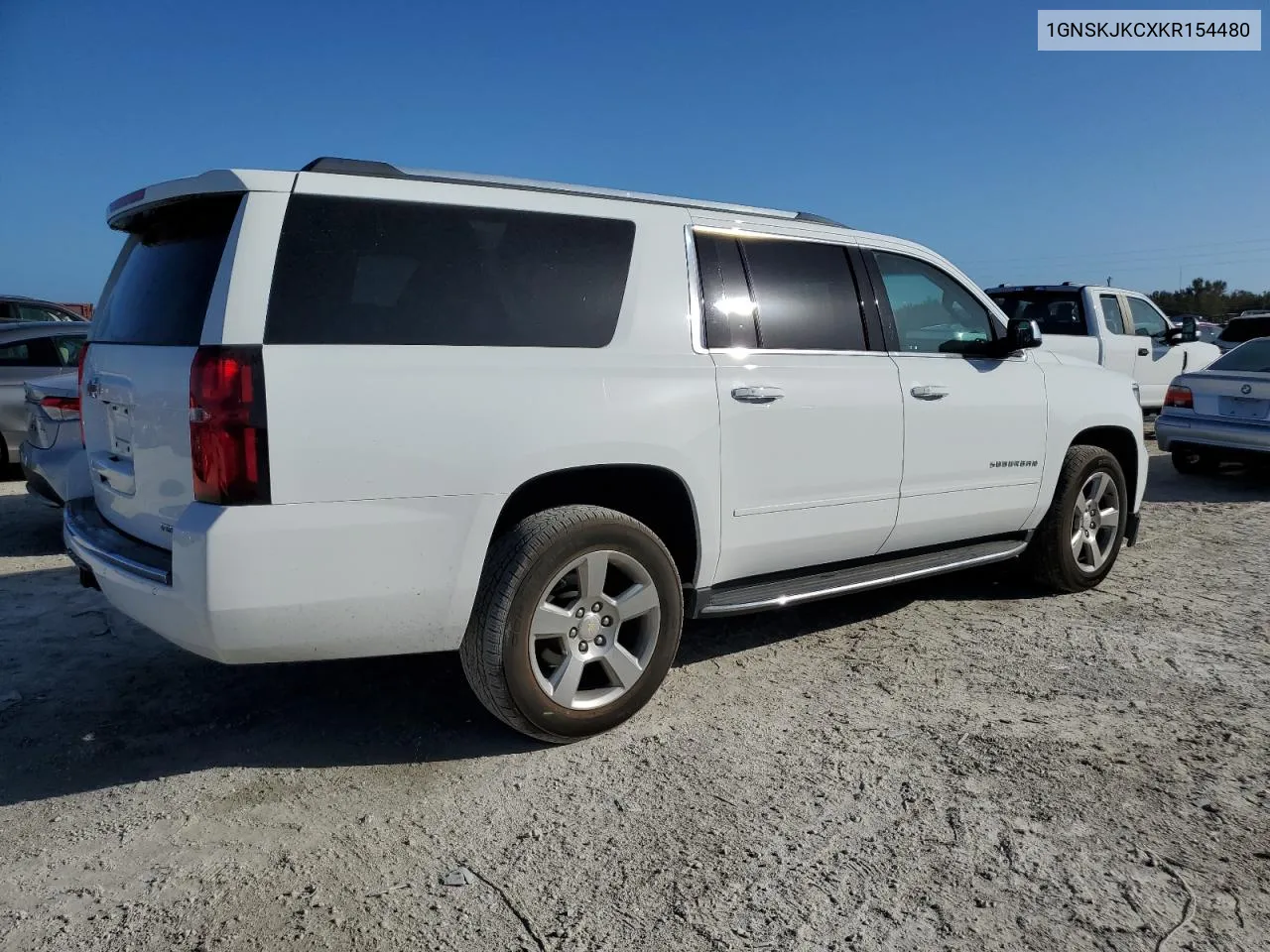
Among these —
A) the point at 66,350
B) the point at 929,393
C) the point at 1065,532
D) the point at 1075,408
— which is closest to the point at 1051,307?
the point at 1075,408

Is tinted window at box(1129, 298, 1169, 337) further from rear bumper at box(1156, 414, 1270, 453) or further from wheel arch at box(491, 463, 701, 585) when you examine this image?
wheel arch at box(491, 463, 701, 585)

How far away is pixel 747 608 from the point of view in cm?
377

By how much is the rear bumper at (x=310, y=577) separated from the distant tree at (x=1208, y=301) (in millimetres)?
56625

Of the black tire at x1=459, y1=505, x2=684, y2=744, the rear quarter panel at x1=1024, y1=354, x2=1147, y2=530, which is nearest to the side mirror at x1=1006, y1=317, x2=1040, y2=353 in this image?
the rear quarter panel at x1=1024, y1=354, x2=1147, y2=530

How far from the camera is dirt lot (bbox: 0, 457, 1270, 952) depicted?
95.7 inches

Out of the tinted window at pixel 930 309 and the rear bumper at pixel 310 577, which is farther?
the tinted window at pixel 930 309

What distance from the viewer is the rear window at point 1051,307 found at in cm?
1136

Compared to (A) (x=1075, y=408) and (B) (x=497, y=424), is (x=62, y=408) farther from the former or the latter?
(A) (x=1075, y=408)

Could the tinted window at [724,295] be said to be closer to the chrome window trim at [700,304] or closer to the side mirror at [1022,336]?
the chrome window trim at [700,304]

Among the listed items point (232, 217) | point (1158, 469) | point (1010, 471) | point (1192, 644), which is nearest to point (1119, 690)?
point (1192, 644)

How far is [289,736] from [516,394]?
155 cm

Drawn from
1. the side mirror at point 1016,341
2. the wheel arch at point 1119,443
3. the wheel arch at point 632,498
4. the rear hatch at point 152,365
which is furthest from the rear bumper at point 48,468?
the wheel arch at point 1119,443

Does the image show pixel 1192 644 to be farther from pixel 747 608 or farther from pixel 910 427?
pixel 747 608

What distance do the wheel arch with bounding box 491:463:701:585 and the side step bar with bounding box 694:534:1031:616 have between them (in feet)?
0.57
